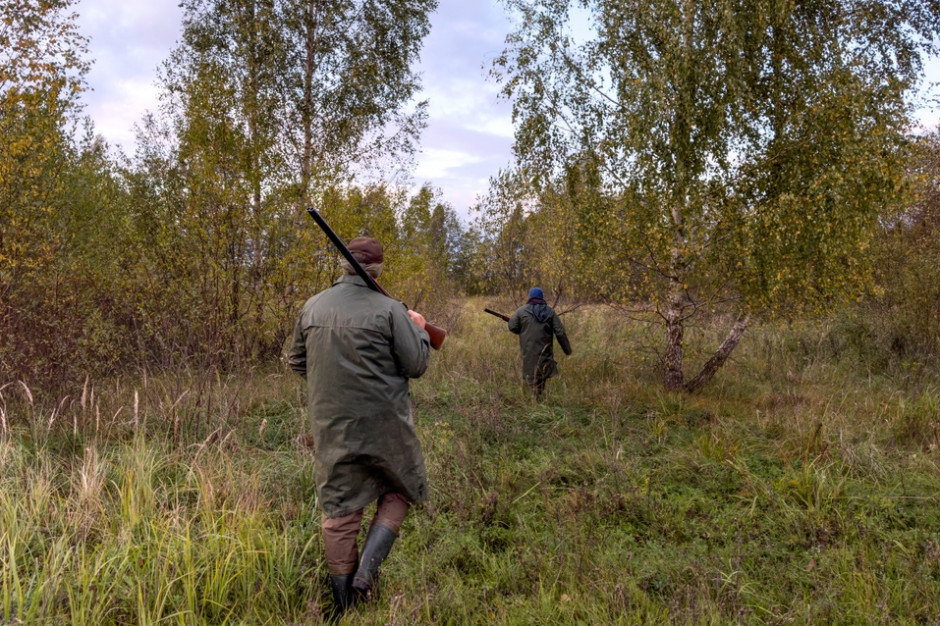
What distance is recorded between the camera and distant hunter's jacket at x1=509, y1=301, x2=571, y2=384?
25.8ft

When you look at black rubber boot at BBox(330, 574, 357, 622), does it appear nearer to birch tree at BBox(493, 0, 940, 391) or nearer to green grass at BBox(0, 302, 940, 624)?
green grass at BBox(0, 302, 940, 624)

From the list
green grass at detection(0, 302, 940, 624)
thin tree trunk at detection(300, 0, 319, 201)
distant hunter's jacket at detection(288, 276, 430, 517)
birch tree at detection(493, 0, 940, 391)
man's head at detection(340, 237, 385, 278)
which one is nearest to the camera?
green grass at detection(0, 302, 940, 624)

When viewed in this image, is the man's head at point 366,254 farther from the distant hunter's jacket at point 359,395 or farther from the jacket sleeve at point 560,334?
the jacket sleeve at point 560,334

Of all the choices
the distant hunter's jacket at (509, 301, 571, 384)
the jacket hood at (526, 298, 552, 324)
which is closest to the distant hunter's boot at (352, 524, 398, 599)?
the distant hunter's jacket at (509, 301, 571, 384)

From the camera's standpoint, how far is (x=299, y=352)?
3348mm

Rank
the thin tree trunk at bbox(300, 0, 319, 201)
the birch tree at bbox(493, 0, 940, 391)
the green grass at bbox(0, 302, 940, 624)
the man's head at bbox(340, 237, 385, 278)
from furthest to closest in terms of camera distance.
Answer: the thin tree trunk at bbox(300, 0, 319, 201) → the birch tree at bbox(493, 0, 940, 391) → the man's head at bbox(340, 237, 385, 278) → the green grass at bbox(0, 302, 940, 624)

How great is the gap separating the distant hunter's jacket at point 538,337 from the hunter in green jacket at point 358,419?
4880 millimetres

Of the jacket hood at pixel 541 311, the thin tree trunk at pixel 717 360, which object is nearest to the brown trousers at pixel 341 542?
the jacket hood at pixel 541 311

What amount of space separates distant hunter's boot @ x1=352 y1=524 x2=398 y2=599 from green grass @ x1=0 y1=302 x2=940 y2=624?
0.13 metres

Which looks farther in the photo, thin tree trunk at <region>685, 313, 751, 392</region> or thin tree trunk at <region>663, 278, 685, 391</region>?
thin tree trunk at <region>685, 313, 751, 392</region>

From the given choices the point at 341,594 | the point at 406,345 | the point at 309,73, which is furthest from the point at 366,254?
the point at 309,73

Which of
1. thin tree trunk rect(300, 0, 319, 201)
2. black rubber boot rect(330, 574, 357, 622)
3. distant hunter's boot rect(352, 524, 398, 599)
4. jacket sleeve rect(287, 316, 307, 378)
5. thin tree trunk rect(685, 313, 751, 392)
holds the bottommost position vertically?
black rubber boot rect(330, 574, 357, 622)

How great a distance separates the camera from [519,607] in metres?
3.06

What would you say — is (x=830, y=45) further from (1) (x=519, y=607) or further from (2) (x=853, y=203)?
(1) (x=519, y=607)
